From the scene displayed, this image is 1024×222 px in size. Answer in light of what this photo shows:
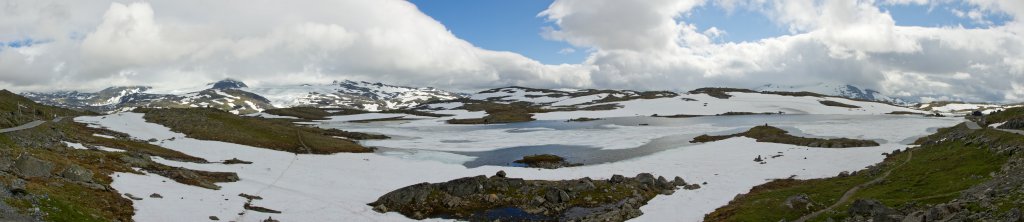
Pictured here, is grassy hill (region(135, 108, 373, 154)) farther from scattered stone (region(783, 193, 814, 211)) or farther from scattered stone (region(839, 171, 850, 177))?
scattered stone (region(839, 171, 850, 177))

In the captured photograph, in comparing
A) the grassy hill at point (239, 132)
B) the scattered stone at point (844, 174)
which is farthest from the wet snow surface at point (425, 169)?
the grassy hill at point (239, 132)

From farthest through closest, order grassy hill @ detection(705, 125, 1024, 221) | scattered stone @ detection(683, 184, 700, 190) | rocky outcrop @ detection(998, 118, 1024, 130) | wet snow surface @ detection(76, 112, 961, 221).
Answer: rocky outcrop @ detection(998, 118, 1024, 130) → scattered stone @ detection(683, 184, 700, 190) → wet snow surface @ detection(76, 112, 961, 221) → grassy hill @ detection(705, 125, 1024, 221)

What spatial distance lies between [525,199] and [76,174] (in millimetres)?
34057

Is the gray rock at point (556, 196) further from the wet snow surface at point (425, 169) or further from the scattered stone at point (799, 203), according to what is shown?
the scattered stone at point (799, 203)

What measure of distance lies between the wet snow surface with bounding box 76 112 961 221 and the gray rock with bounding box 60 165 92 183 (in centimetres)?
182

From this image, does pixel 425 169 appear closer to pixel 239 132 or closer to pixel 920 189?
pixel 239 132

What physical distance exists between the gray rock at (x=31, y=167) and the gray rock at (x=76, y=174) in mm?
806

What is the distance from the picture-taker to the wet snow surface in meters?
41.0

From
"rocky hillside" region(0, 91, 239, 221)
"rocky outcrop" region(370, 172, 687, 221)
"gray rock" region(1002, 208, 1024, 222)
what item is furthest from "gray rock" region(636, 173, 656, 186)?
"rocky hillside" region(0, 91, 239, 221)

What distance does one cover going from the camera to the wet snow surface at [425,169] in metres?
41.0

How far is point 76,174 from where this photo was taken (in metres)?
35.3

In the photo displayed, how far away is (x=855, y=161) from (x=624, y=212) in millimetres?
35862

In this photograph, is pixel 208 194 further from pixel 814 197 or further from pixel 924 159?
pixel 924 159

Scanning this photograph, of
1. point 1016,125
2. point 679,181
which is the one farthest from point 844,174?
point 1016,125
